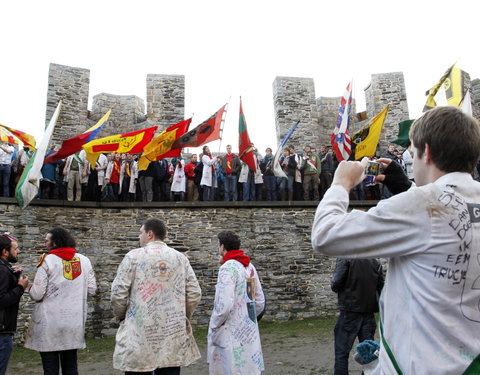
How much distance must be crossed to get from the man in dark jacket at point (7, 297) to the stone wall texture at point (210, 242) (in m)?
6.71

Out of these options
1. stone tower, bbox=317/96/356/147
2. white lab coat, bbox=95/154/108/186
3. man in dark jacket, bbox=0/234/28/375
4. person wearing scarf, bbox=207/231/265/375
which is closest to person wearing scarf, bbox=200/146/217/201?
white lab coat, bbox=95/154/108/186

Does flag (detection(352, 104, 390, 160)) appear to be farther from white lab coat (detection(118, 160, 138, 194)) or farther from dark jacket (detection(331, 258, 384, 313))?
dark jacket (detection(331, 258, 384, 313))

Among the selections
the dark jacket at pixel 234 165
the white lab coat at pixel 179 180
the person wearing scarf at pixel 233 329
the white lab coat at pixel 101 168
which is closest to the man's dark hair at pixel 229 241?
the person wearing scarf at pixel 233 329

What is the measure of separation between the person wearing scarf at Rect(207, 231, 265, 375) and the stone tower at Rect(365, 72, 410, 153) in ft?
39.5

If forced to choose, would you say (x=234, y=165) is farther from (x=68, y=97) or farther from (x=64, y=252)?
(x=64, y=252)

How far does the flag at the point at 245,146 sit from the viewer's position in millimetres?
11669

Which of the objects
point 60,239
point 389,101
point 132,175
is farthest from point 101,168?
point 389,101

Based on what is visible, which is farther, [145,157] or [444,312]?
[145,157]

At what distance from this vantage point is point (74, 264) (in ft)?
14.9

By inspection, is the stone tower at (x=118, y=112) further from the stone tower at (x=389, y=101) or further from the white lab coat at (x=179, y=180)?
the stone tower at (x=389, y=101)

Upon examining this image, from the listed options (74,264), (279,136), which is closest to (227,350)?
(74,264)

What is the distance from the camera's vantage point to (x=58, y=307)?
429 cm

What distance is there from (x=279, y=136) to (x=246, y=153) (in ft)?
8.53

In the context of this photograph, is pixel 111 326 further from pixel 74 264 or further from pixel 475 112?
pixel 475 112
